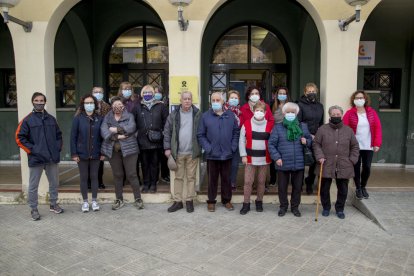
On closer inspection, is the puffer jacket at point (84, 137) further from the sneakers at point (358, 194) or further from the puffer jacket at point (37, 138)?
the sneakers at point (358, 194)

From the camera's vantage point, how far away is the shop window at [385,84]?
28.5ft

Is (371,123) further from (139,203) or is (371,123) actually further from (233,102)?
(139,203)

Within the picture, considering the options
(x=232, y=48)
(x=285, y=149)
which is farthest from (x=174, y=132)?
(x=232, y=48)

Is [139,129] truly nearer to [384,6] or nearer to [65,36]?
[65,36]

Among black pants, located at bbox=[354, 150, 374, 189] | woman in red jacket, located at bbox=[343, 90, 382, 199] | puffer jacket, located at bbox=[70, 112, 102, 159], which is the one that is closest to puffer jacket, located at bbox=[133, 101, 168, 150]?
puffer jacket, located at bbox=[70, 112, 102, 159]

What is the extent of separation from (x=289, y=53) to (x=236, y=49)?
1.27m

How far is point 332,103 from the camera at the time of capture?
20.1 feet

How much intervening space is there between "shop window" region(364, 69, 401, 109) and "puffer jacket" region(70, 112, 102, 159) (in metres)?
6.32

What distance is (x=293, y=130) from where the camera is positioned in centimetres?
533

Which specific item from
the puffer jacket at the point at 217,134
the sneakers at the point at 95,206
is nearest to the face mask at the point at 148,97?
the puffer jacket at the point at 217,134

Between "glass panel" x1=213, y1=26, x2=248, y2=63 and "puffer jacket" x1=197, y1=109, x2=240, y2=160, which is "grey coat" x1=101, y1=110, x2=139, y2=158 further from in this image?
"glass panel" x1=213, y1=26, x2=248, y2=63

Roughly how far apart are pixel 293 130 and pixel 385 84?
15.3 feet

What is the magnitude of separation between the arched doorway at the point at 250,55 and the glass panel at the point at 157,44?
123cm

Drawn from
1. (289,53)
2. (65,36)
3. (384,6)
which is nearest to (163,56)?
(65,36)
